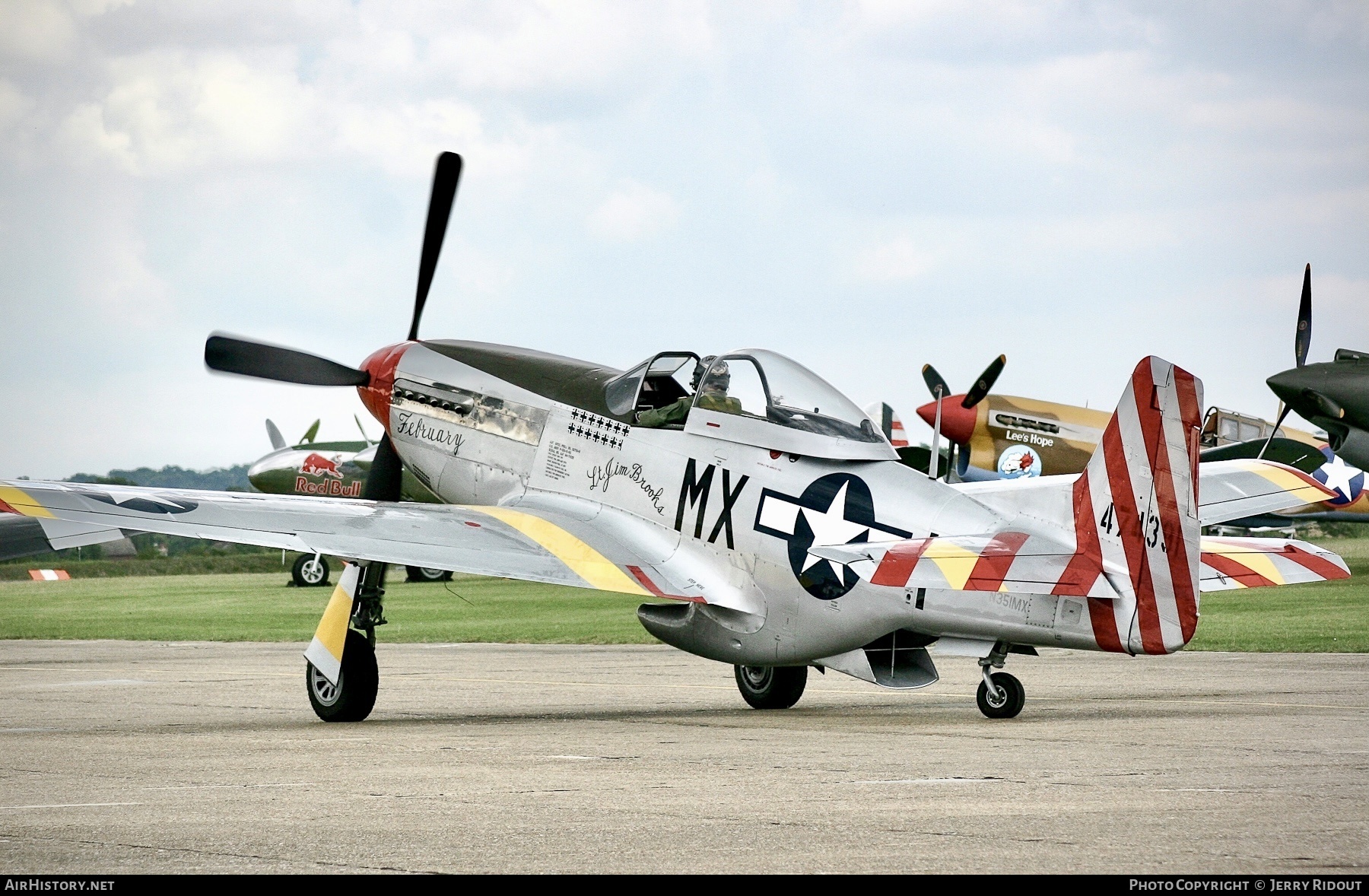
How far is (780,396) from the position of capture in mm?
11883

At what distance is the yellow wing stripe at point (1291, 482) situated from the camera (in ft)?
43.5

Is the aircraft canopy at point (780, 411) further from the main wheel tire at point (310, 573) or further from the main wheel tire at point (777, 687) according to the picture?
the main wheel tire at point (310, 573)

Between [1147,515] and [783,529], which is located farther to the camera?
[783,529]

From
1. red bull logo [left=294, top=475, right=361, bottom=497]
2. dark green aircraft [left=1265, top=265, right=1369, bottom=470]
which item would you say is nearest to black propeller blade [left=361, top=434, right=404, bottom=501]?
dark green aircraft [left=1265, top=265, right=1369, bottom=470]

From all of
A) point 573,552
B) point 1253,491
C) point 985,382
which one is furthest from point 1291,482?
point 985,382

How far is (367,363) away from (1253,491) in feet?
27.4

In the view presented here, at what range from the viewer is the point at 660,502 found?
40.3 ft

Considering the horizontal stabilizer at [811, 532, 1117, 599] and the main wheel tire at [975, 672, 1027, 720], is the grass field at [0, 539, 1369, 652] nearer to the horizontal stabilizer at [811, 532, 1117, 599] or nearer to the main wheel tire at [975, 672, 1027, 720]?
the main wheel tire at [975, 672, 1027, 720]

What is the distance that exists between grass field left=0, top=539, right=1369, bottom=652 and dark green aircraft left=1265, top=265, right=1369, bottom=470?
2.39 m

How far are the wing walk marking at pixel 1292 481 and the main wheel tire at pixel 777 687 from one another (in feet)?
14.5

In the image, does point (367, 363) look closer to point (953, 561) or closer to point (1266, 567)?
point (953, 561)
